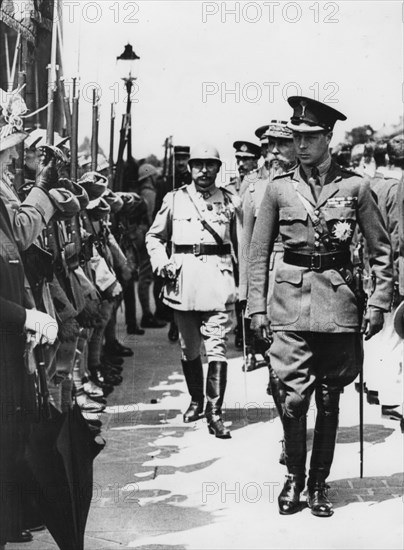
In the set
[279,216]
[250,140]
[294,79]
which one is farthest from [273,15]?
[250,140]

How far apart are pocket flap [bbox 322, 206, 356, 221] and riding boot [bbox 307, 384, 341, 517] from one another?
33.0 inches

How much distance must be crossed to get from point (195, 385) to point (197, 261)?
0.85 metres

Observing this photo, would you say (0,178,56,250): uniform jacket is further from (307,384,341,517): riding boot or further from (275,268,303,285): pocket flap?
(307,384,341,517): riding boot

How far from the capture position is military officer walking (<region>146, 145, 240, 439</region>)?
24.9 ft

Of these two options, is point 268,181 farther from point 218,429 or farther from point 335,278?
point 335,278

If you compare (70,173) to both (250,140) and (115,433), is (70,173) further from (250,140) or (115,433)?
(250,140)

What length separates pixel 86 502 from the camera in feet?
14.8

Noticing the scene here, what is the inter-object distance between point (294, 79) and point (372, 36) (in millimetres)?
468

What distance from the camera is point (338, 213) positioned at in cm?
548

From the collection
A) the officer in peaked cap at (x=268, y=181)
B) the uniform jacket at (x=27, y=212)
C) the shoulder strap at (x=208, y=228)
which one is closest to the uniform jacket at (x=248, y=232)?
the officer in peaked cap at (x=268, y=181)

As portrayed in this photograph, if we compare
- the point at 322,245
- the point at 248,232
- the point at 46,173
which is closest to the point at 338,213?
the point at 322,245

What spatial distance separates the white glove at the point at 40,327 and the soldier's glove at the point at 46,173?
0.97m

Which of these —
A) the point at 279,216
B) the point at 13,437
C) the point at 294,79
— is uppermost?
the point at 294,79

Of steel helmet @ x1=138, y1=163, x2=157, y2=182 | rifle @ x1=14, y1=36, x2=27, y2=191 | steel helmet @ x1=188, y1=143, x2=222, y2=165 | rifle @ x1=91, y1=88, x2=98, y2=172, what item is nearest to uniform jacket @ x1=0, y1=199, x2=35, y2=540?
rifle @ x1=14, y1=36, x2=27, y2=191
